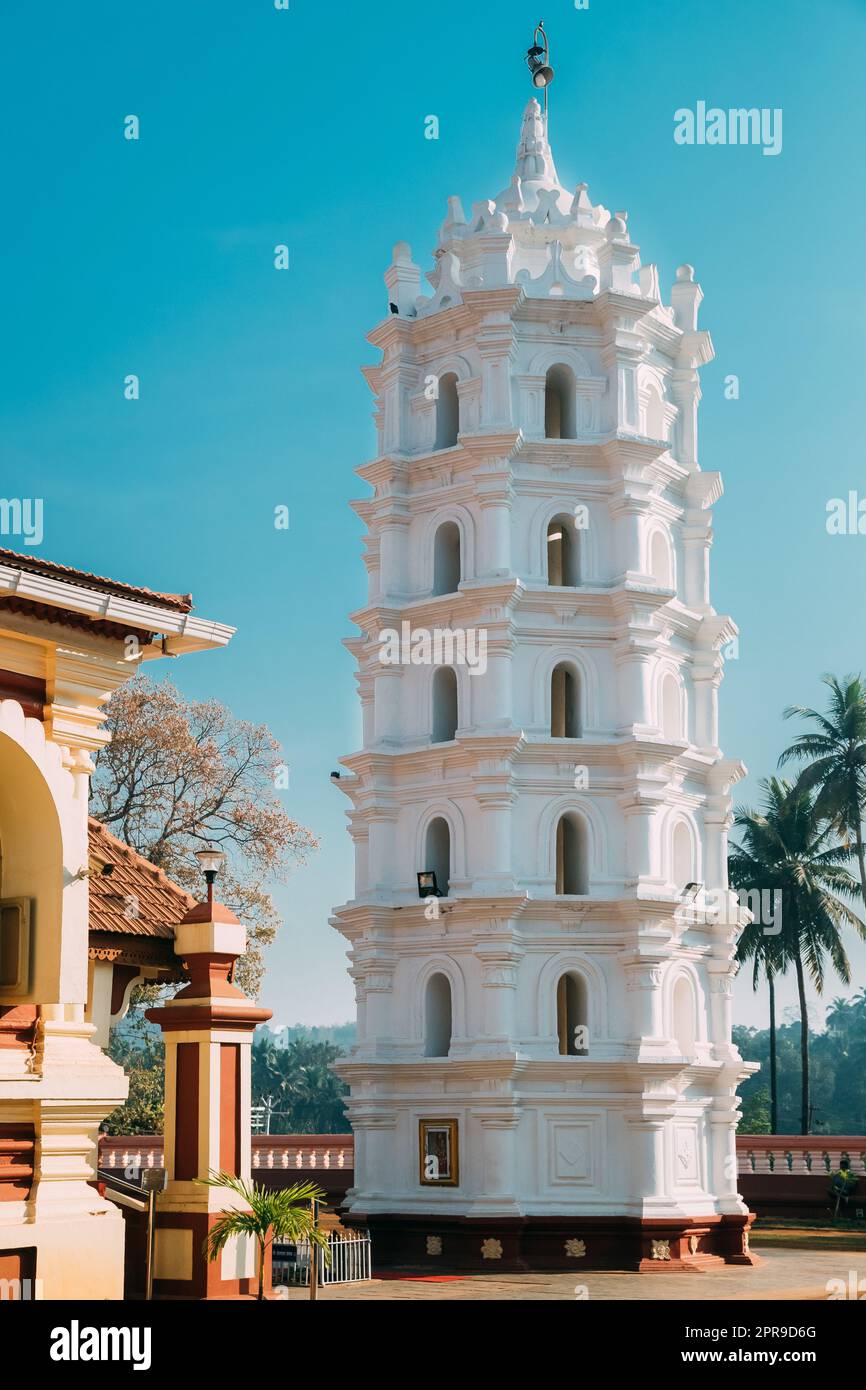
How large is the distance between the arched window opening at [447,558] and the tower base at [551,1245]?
39.2ft

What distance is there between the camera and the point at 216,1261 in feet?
68.1

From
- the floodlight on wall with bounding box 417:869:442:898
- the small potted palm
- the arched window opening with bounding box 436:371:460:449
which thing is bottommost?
the small potted palm

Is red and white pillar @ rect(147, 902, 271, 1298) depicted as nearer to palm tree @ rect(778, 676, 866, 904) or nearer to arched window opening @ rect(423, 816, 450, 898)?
arched window opening @ rect(423, 816, 450, 898)

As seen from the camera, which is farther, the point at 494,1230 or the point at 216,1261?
the point at 494,1230

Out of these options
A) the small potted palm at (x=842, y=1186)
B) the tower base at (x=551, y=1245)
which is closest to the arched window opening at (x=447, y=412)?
the tower base at (x=551, y=1245)

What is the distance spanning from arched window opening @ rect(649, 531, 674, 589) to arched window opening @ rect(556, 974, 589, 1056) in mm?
8177

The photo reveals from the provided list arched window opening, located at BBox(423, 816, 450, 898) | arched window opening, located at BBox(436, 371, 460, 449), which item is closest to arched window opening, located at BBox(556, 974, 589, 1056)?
arched window opening, located at BBox(423, 816, 450, 898)

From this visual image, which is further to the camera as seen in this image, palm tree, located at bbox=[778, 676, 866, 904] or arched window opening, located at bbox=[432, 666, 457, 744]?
palm tree, located at bbox=[778, 676, 866, 904]

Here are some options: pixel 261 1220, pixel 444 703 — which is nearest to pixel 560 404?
pixel 444 703

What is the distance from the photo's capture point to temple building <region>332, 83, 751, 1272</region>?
3073cm

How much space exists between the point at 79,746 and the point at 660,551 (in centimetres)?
2022

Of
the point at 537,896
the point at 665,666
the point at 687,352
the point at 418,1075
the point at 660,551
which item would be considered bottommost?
the point at 418,1075
